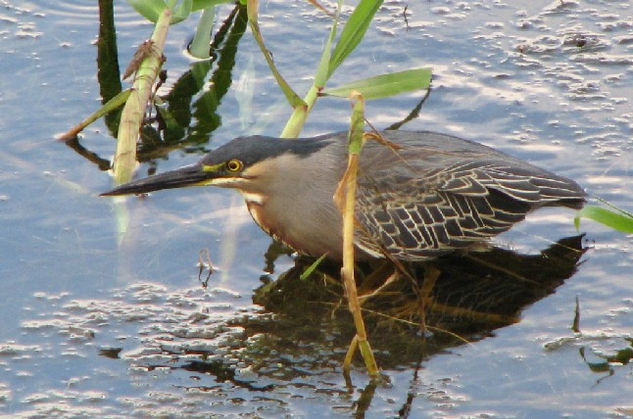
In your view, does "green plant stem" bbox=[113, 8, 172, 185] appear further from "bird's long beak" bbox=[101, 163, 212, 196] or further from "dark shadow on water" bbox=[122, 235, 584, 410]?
"dark shadow on water" bbox=[122, 235, 584, 410]

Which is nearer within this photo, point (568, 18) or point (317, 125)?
point (317, 125)

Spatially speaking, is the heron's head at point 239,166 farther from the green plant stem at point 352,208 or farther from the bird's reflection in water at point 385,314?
the green plant stem at point 352,208

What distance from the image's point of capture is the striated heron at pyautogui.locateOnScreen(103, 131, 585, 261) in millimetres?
6426

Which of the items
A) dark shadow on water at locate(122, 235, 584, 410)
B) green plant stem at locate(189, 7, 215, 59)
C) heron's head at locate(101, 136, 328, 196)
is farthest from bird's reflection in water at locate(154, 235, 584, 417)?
green plant stem at locate(189, 7, 215, 59)

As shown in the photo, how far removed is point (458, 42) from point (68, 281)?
354 centimetres

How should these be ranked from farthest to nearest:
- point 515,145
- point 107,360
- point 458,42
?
1. point 458,42
2. point 515,145
3. point 107,360

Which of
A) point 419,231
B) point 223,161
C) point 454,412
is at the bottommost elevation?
point 454,412

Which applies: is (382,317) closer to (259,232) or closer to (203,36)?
(259,232)

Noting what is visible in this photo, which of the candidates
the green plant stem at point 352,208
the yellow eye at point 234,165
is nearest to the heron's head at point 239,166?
the yellow eye at point 234,165

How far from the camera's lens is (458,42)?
8.44 metres

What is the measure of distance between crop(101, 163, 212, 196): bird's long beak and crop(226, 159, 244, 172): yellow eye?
3.9 inches

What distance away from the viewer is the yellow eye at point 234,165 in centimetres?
640

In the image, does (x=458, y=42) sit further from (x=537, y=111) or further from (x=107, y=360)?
(x=107, y=360)

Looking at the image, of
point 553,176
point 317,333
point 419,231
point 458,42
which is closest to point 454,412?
point 317,333
